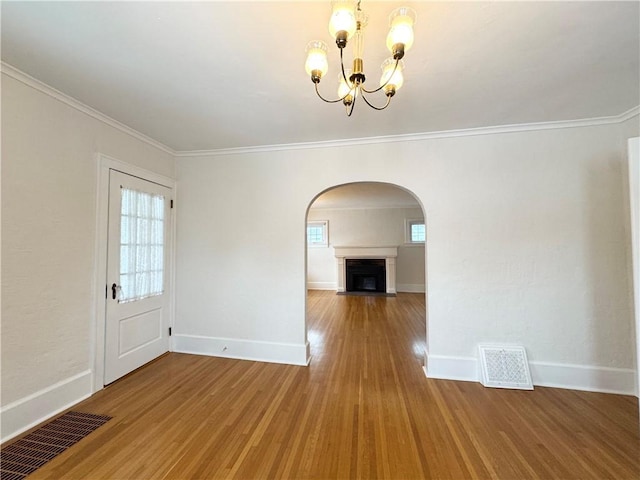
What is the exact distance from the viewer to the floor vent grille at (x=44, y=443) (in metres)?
1.53

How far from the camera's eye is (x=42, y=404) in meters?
1.95

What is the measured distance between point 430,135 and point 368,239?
16.0ft

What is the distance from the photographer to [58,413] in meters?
2.03

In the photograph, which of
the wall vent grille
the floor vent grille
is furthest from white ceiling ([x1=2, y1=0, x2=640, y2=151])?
the floor vent grille

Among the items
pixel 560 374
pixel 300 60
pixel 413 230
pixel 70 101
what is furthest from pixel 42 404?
pixel 413 230

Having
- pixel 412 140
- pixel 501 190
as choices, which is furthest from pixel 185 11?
pixel 501 190

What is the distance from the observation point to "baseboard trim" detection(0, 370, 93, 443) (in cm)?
176

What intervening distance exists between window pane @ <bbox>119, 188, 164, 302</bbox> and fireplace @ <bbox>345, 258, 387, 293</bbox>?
5177mm

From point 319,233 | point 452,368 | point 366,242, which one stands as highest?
point 319,233

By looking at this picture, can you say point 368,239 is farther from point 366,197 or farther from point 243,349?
point 243,349

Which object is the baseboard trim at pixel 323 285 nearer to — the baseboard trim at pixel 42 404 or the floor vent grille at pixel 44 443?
the baseboard trim at pixel 42 404

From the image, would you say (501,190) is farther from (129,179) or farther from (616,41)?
(129,179)

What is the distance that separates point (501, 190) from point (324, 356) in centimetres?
270

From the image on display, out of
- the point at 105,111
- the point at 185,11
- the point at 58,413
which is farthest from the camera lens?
the point at 105,111
